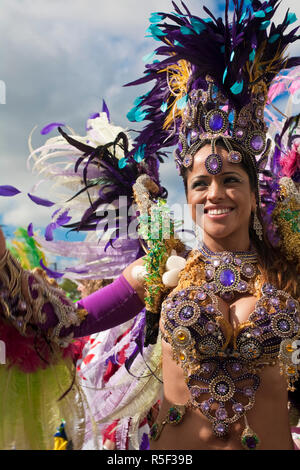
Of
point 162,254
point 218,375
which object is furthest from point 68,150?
point 218,375

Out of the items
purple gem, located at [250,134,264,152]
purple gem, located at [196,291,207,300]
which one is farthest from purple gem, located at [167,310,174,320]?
purple gem, located at [250,134,264,152]

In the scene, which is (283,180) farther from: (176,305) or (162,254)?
(176,305)

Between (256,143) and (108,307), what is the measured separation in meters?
1.12

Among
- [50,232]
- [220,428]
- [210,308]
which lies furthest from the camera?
[50,232]

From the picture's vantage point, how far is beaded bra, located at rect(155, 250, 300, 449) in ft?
6.44

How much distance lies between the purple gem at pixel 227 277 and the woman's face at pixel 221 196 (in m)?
0.17

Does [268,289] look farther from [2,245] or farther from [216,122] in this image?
[2,245]

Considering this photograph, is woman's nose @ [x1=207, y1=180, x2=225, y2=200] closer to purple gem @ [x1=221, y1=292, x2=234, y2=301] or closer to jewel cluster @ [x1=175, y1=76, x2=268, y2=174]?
jewel cluster @ [x1=175, y1=76, x2=268, y2=174]

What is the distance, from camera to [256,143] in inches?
88.4

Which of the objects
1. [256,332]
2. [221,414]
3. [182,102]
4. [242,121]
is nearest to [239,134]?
[242,121]

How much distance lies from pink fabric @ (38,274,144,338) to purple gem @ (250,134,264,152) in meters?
0.95

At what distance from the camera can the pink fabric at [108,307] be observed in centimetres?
229

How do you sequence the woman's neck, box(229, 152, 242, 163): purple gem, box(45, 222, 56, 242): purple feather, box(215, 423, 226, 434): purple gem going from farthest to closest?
box(45, 222, 56, 242): purple feather < the woman's neck < box(229, 152, 242, 163): purple gem < box(215, 423, 226, 434): purple gem

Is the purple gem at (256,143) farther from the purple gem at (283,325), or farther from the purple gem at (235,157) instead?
the purple gem at (283,325)
